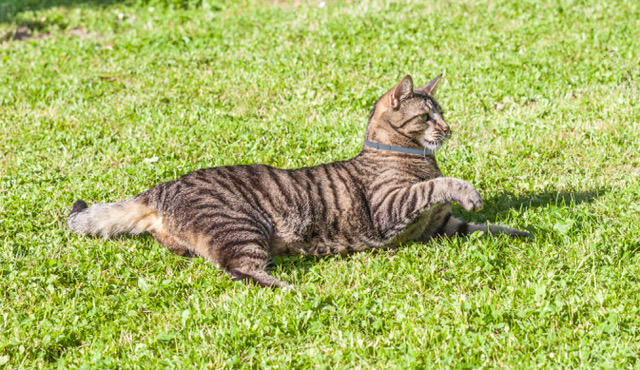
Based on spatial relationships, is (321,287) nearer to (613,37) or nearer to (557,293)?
(557,293)

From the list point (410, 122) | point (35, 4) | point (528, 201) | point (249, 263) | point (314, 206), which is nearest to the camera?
point (249, 263)

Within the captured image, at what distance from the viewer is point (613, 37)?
9391mm

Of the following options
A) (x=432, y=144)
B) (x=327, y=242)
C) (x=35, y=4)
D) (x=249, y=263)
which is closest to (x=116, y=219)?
(x=249, y=263)

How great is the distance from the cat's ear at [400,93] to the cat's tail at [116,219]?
2110 millimetres

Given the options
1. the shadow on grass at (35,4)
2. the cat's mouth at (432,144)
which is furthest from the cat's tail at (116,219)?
the shadow on grass at (35,4)

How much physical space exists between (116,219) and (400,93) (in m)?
2.49

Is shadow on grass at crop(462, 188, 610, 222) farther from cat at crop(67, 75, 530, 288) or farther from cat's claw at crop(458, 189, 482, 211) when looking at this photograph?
cat's claw at crop(458, 189, 482, 211)

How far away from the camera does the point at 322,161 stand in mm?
6648

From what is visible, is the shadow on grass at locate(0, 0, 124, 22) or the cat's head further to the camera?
the shadow on grass at locate(0, 0, 124, 22)

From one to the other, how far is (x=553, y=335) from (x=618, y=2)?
9161mm

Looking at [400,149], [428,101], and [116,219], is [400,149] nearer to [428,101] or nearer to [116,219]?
[428,101]

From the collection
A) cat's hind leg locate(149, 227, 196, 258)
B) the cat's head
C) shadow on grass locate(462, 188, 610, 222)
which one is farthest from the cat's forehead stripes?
cat's hind leg locate(149, 227, 196, 258)

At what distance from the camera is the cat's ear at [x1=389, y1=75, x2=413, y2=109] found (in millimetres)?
5191

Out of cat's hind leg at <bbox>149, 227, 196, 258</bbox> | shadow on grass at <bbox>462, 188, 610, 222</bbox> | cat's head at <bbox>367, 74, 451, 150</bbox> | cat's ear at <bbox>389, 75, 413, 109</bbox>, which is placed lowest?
cat's hind leg at <bbox>149, 227, 196, 258</bbox>
